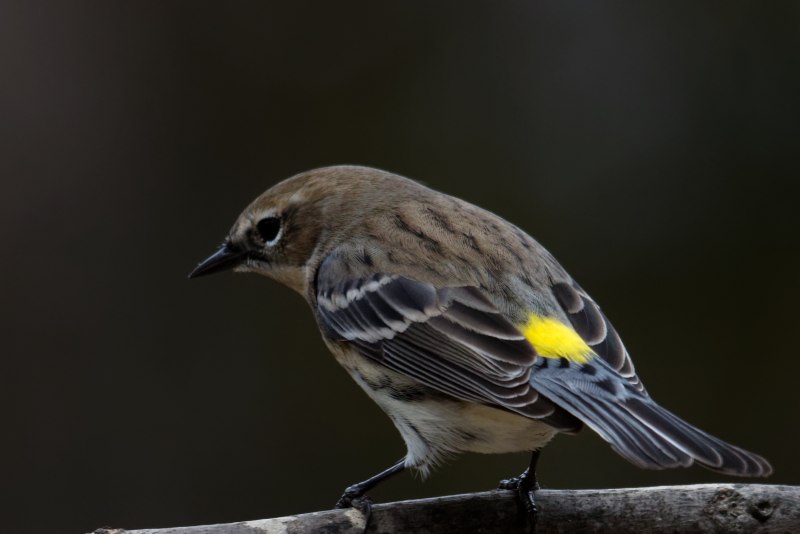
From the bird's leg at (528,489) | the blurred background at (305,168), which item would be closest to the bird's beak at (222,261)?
the bird's leg at (528,489)

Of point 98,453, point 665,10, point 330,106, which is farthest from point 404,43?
point 98,453

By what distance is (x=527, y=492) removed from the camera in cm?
458

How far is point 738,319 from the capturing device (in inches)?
340

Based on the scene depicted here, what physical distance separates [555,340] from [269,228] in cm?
187

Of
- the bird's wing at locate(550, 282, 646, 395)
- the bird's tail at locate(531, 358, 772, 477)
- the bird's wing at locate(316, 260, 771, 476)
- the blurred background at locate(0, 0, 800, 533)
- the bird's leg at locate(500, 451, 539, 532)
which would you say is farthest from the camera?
the blurred background at locate(0, 0, 800, 533)

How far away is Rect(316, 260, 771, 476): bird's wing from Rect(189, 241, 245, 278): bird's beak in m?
0.56

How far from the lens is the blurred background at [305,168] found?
7.67 metres

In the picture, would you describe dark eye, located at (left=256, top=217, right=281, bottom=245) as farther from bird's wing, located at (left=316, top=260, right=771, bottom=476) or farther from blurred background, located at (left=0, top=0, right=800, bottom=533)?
blurred background, located at (left=0, top=0, right=800, bottom=533)

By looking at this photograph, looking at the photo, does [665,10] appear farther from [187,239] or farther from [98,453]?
[98,453]

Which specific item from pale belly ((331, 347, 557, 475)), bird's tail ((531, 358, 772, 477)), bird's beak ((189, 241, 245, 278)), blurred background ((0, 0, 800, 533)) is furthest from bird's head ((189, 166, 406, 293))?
blurred background ((0, 0, 800, 533))

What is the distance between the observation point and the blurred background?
302 inches

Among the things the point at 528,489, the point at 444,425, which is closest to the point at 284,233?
the point at 444,425

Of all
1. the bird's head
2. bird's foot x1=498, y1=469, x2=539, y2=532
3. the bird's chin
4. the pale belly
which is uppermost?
the bird's head

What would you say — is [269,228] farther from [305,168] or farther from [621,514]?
[305,168]
